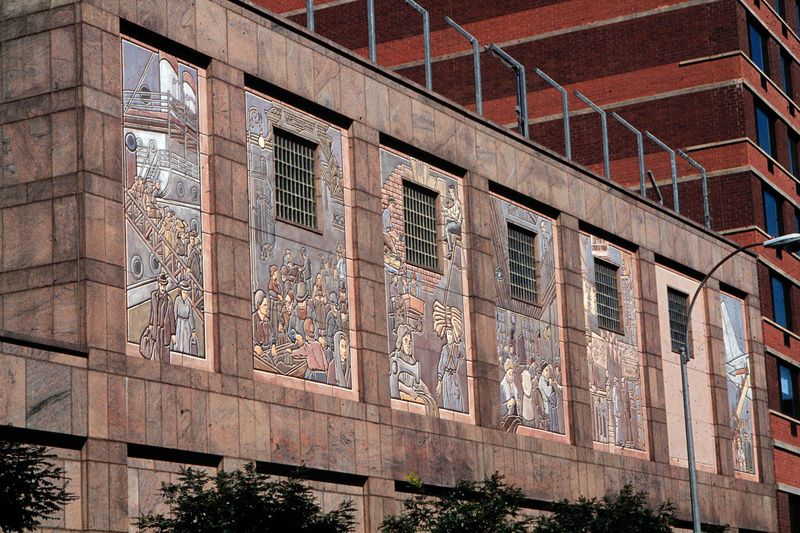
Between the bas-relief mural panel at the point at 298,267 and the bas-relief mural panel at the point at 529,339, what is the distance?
6.31 m

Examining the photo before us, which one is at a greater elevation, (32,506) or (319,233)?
(319,233)

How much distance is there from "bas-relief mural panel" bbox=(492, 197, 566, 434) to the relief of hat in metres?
7.53

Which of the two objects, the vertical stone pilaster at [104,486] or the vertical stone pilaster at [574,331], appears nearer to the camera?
the vertical stone pilaster at [104,486]

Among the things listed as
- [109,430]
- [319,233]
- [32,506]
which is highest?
[319,233]

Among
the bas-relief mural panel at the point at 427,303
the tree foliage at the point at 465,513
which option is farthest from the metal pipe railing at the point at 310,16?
the tree foliage at the point at 465,513

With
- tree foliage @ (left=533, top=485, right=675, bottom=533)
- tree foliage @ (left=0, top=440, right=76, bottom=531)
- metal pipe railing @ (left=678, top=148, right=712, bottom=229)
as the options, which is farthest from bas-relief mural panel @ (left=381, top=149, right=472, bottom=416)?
metal pipe railing @ (left=678, top=148, right=712, bottom=229)

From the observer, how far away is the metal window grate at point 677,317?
1849 inches

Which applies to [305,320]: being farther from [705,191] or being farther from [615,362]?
[705,191]

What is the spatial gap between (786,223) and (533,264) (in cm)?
2084

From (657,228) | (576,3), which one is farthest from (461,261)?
(576,3)

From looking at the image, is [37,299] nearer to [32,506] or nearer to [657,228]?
[32,506]

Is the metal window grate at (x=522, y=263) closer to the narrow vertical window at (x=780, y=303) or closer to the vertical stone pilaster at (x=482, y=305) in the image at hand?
the vertical stone pilaster at (x=482, y=305)

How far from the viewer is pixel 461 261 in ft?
121

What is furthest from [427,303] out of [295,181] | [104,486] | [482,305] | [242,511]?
[242,511]
